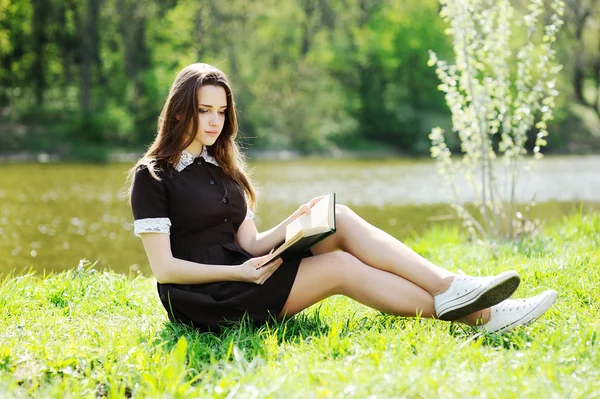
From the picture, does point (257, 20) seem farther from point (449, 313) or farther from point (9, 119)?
point (449, 313)

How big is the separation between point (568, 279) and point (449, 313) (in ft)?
3.42

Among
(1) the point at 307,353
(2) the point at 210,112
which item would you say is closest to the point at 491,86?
(2) the point at 210,112

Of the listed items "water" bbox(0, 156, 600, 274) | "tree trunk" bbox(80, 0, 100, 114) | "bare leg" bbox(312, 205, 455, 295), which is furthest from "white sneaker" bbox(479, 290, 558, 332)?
"tree trunk" bbox(80, 0, 100, 114)

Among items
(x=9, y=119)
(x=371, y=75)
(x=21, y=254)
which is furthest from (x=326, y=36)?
(x=21, y=254)

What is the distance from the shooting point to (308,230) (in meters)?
3.01

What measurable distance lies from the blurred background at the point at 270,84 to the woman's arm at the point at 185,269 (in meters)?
12.3

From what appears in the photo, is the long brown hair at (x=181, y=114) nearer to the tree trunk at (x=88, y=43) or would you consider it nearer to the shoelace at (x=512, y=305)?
the shoelace at (x=512, y=305)

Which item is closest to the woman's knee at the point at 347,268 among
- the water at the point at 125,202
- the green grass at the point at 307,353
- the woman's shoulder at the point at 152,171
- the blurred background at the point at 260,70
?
the green grass at the point at 307,353

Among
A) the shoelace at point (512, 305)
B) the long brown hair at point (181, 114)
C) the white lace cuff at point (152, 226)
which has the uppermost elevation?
Answer: the long brown hair at point (181, 114)

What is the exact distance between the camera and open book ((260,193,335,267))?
118 inches

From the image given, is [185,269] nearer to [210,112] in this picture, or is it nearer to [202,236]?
[202,236]

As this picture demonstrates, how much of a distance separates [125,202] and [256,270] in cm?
985

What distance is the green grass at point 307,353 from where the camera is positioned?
8.02ft

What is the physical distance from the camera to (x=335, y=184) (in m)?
15.8
